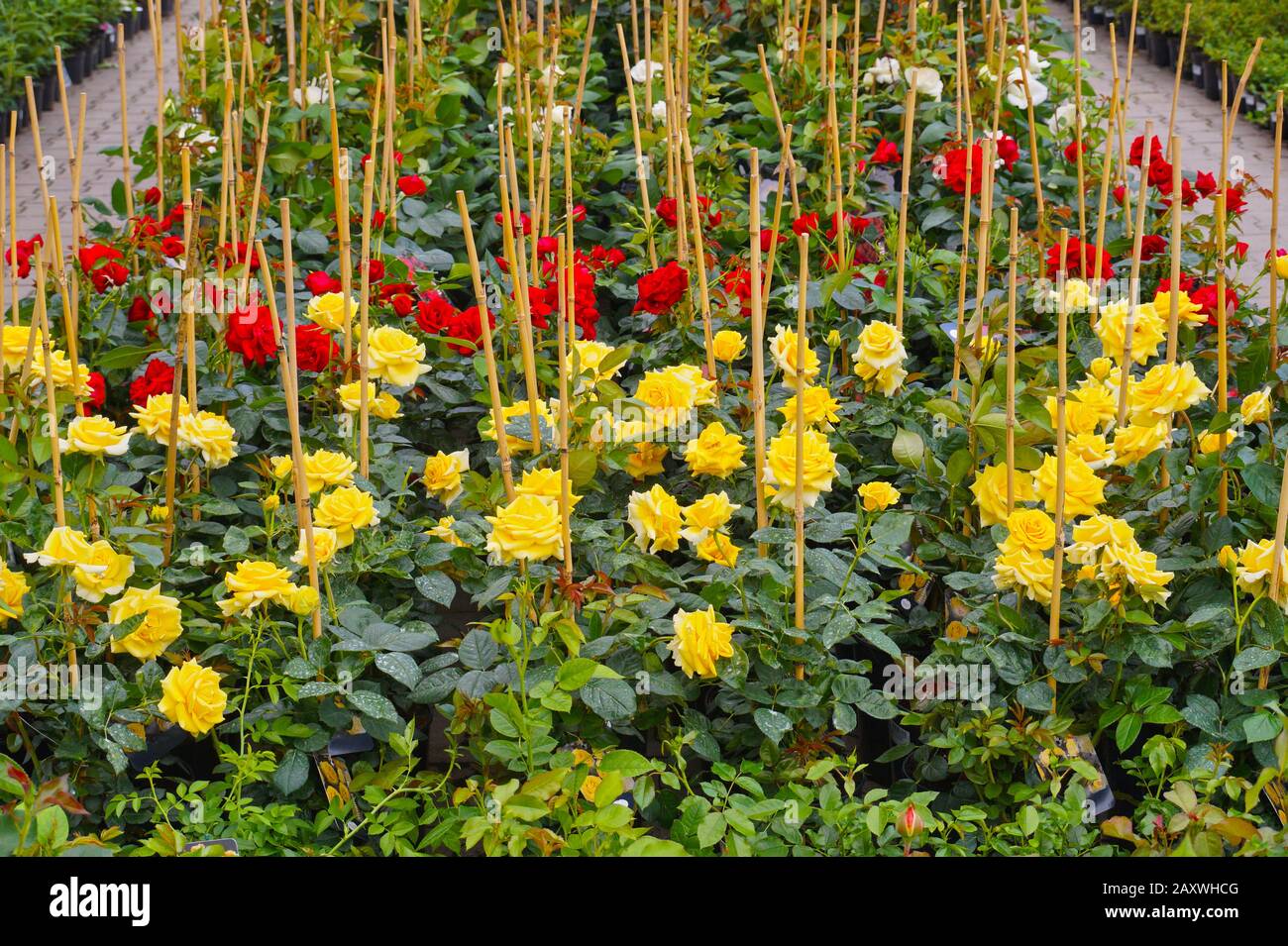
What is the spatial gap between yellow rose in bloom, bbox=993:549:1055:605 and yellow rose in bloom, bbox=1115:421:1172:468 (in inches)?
9.4

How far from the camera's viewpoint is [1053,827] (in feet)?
4.97

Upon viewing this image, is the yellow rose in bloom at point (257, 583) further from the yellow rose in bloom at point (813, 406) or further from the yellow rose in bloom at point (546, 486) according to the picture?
the yellow rose in bloom at point (813, 406)

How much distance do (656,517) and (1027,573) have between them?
49 centimetres

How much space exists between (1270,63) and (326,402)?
5245 millimetres

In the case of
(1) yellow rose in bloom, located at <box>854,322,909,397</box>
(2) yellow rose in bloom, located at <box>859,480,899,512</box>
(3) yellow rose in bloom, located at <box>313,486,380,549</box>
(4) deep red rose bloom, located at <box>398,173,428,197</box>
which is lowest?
(3) yellow rose in bloom, located at <box>313,486,380,549</box>

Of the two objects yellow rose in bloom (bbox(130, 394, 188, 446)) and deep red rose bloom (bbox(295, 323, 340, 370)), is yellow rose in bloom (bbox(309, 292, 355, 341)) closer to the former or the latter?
deep red rose bloom (bbox(295, 323, 340, 370))

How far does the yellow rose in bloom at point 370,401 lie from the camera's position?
204 centimetres

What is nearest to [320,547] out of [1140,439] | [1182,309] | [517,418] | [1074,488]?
[517,418]

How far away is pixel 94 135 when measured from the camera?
5969mm

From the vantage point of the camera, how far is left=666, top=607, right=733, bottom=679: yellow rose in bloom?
5.33 feet

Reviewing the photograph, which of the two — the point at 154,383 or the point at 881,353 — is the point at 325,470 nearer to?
the point at 154,383

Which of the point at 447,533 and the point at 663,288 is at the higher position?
the point at 663,288

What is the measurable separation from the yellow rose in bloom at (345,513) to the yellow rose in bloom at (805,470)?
0.54 m

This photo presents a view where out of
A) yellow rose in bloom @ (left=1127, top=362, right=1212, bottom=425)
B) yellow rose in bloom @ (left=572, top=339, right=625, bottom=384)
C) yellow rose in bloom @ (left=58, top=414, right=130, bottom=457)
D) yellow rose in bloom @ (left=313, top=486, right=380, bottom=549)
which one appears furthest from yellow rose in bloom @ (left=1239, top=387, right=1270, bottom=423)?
yellow rose in bloom @ (left=58, top=414, right=130, bottom=457)
